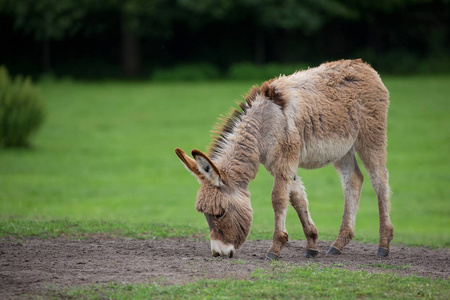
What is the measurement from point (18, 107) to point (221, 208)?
677 inches

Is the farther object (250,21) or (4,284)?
(250,21)

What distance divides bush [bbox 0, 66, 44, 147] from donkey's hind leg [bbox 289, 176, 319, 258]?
16.8 meters

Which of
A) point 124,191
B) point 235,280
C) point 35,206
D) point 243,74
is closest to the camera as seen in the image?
point 235,280

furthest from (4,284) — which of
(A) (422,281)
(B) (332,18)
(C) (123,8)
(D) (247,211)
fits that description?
(B) (332,18)

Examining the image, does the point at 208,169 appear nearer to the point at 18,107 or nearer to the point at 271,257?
the point at 271,257

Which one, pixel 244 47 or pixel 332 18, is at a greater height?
pixel 332 18

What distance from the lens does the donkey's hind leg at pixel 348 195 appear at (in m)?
8.12

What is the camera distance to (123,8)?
38.2 m

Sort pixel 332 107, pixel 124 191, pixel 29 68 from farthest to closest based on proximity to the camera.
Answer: pixel 29 68, pixel 124 191, pixel 332 107

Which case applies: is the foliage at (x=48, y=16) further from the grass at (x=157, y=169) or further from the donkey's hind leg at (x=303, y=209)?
the donkey's hind leg at (x=303, y=209)

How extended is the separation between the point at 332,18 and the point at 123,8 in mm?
13667

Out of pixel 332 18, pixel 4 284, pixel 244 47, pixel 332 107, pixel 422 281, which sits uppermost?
pixel 332 18

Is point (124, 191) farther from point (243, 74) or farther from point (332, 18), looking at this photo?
point (332, 18)

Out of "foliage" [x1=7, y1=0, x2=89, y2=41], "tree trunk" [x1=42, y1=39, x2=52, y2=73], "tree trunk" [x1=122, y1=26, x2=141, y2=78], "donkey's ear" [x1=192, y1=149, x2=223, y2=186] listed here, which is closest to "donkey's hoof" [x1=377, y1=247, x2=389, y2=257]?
"donkey's ear" [x1=192, y1=149, x2=223, y2=186]
